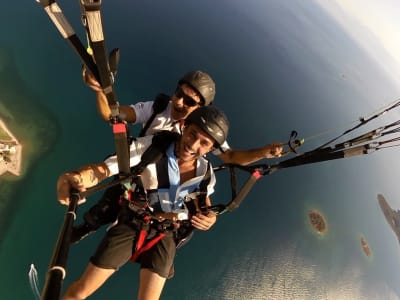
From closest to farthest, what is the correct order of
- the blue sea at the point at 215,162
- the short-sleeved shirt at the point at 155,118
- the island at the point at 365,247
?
the short-sleeved shirt at the point at 155,118
the blue sea at the point at 215,162
the island at the point at 365,247

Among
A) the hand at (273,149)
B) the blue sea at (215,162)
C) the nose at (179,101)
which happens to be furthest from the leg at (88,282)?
the blue sea at (215,162)

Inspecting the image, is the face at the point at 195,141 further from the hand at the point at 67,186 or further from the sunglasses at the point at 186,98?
the hand at the point at 67,186

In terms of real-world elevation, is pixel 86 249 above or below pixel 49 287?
below

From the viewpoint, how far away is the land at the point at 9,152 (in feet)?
40.1

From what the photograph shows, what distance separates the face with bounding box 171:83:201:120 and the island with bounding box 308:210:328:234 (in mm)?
18101

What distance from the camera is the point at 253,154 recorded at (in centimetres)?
290

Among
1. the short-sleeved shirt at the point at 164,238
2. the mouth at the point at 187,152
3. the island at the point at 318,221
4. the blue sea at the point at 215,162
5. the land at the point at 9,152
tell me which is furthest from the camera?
the island at the point at 318,221

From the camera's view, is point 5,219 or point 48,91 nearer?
point 5,219

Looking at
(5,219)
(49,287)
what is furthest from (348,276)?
(49,287)

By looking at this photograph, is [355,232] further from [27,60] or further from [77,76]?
[27,60]

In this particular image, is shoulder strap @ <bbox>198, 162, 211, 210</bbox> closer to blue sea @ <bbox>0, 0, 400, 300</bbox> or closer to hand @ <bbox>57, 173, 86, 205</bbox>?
hand @ <bbox>57, 173, 86, 205</bbox>

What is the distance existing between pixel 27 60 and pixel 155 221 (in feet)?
62.0

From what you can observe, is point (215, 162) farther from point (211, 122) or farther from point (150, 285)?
point (211, 122)

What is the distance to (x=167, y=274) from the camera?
9.01 feet
